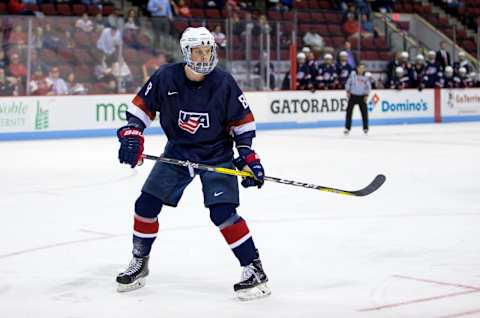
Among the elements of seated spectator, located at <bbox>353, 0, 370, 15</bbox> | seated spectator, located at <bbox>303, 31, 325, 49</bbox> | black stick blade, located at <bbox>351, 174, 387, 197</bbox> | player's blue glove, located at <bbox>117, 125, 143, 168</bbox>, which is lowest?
black stick blade, located at <bbox>351, 174, 387, 197</bbox>

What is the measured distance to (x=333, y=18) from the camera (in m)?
21.1

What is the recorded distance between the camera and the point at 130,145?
14.8 ft

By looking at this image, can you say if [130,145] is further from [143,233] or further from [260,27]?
[260,27]

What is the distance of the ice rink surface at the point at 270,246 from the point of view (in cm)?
428

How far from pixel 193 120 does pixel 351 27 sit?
16.8m

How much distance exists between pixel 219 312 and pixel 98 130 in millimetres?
12135

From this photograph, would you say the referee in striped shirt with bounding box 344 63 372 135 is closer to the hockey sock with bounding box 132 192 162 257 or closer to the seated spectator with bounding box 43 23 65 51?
the seated spectator with bounding box 43 23 65 51

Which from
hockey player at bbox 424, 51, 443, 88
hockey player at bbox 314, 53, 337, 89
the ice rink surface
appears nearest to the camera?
the ice rink surface

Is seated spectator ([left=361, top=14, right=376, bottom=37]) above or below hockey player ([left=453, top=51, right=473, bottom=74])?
above

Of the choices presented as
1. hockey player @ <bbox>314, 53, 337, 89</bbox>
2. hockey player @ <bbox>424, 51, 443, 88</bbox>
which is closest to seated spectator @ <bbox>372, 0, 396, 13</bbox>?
hockey player @ <bbox>424, 51, 443, 88</bbox>

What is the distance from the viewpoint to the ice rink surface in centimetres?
428

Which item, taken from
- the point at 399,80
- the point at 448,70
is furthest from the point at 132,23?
the point at 448,70

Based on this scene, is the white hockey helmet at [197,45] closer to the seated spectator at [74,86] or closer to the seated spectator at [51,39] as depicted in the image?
the seated spectator at [51,39]

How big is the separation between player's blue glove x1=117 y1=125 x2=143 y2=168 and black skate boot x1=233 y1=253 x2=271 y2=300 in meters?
0.68
